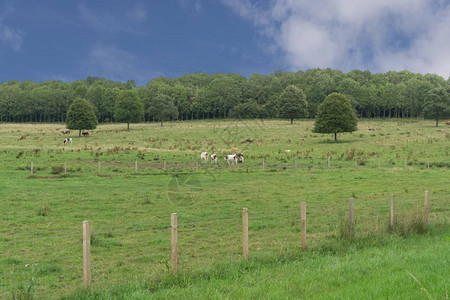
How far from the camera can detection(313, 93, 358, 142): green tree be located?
70062 mm

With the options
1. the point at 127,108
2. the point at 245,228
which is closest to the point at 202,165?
the point at 245,228

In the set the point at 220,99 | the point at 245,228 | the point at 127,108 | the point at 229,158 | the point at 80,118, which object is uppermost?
the point at 220,99

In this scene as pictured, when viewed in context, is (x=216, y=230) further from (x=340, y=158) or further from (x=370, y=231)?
(x=340, y=158)

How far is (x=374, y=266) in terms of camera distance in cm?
965

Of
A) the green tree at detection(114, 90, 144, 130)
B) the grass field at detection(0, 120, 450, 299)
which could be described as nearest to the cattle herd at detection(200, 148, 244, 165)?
the grass field at detection(0, 120, 450, 299)

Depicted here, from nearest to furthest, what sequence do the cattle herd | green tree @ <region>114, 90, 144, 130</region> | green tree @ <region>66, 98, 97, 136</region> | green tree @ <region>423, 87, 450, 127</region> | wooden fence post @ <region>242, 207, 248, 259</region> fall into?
wooden fence post @ <region>242, 207, 248, 259</region>
the cattle herd
green tree @ <region>66, 98, 97, 136</region>
green tree @ <region>423, 87, 450, 127</region>
green tree @ <region>114, 90, 144, 130</region>

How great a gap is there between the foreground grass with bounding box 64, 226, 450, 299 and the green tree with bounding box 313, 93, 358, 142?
60502mm

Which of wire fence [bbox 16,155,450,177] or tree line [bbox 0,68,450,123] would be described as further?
tree line [bbox 0,68,450,123]

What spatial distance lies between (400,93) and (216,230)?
130m

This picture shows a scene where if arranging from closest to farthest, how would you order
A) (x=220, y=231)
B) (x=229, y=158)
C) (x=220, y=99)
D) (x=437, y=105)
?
1. (x=220, y=231)
2. (x=229, y=158)
3. (x=437, y=105)
4. (x=220, y=99)

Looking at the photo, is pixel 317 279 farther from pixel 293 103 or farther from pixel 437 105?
pixel 293 103

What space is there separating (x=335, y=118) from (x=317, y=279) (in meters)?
64.4

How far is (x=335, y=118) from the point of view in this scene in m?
70.2

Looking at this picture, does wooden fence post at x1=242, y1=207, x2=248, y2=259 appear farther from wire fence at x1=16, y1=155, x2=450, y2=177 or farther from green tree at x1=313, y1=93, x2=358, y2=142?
green tree at x1=313, y1=93, x2=358, y2=142
